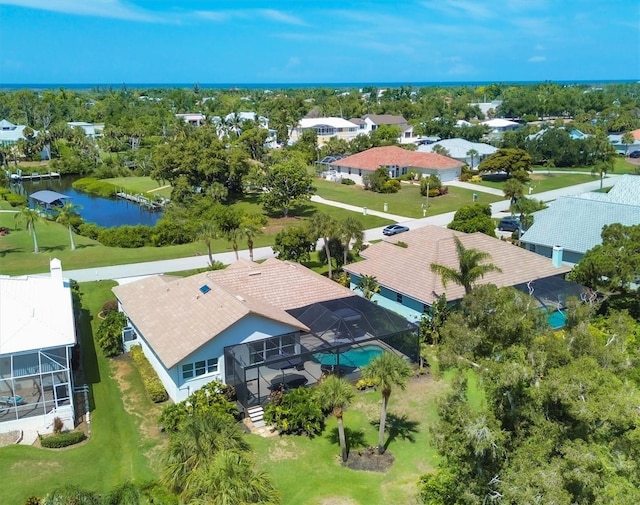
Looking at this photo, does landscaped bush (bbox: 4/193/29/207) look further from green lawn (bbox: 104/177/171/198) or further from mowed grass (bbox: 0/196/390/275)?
green lawn (bbox: 104/177/171/198)

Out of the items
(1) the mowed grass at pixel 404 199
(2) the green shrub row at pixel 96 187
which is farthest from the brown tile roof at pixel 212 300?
(2) the green shrub row at pixel 96 187

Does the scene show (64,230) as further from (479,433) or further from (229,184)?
(479,433)

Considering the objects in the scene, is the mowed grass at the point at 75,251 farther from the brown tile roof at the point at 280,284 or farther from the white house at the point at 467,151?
the white house at the point at 467,151

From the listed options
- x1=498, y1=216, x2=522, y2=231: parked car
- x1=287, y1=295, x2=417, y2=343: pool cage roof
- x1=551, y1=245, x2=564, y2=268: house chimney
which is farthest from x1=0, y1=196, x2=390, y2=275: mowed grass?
x1=551, y1=245, x2=564, y2=268: house chimney

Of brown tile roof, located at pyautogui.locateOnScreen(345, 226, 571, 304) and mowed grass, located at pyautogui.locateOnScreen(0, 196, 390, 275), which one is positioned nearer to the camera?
brown tile roof, located at pyautogui.locateOnScreen(345, 226, 571, 304)

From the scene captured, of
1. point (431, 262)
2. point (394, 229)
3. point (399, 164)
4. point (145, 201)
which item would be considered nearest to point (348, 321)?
point (431, 262)

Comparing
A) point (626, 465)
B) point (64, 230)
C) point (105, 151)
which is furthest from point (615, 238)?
point (105, 151)
